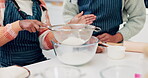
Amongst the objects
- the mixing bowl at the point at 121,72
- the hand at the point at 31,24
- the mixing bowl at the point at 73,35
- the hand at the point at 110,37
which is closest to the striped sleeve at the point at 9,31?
the hand at the point at 31,24

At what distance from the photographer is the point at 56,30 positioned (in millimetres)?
968

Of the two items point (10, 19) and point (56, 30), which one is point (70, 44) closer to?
point (56, 30)

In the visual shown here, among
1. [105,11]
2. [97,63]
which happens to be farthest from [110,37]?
[97,63]

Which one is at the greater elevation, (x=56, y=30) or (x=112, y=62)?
(x=56, y=30)

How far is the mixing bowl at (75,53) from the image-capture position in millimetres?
882

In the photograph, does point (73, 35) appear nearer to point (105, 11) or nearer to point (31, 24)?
point (31, 24)

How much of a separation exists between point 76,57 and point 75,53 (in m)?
0.02

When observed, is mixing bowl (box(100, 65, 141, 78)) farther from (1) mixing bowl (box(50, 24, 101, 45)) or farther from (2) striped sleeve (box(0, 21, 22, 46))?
(2) striped sleeve (box(0, 21, 22, 46))

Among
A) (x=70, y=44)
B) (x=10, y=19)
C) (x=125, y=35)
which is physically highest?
(x=10, y=19)

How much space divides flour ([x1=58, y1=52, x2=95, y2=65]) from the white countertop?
3cm

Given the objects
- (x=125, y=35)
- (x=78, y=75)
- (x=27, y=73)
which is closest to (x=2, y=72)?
(x=27, y=73)

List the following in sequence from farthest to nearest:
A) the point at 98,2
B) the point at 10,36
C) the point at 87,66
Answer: the point at 98,2 < the point at 10,36 < the point at 87,66

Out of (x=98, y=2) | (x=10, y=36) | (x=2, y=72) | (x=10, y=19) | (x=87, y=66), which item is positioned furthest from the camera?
(x=98, y=2)

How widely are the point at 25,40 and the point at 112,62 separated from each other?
21.4 inches
